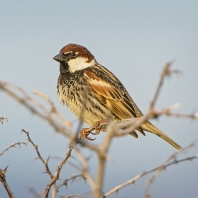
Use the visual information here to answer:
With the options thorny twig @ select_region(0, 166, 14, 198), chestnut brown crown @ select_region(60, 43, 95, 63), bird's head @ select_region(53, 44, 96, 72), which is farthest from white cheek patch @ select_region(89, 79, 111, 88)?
thorny twig @ select_region(0, 166, 14, 198)

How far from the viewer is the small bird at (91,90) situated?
5.18 m

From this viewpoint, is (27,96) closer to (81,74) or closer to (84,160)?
(84,160)

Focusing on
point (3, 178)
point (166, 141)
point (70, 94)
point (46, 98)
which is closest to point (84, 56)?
point (70, 94)

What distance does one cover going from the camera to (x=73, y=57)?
5.57 m

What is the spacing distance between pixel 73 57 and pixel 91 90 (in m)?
0.60

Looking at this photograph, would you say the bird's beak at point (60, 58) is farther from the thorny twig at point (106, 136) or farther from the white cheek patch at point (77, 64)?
the thorny twig at point (106, 136)

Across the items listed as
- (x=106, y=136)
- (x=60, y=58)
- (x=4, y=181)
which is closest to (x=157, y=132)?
(x=60, y=58)

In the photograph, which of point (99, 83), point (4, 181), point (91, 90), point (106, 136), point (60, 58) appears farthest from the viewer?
point (60, 58)

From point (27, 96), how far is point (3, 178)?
145 cm

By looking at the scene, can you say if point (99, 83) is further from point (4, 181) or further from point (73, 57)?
point (4, 181)

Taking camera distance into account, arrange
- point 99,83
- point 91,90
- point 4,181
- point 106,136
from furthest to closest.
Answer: point 99,83 → point 91,90 → point 4,181 → point 106,136

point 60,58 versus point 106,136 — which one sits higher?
point 60,58

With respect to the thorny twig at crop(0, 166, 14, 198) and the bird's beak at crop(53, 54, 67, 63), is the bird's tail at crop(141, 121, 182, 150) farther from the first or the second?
the thorny twig at crop(0, 166, 14, 198)

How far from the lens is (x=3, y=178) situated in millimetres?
2473
